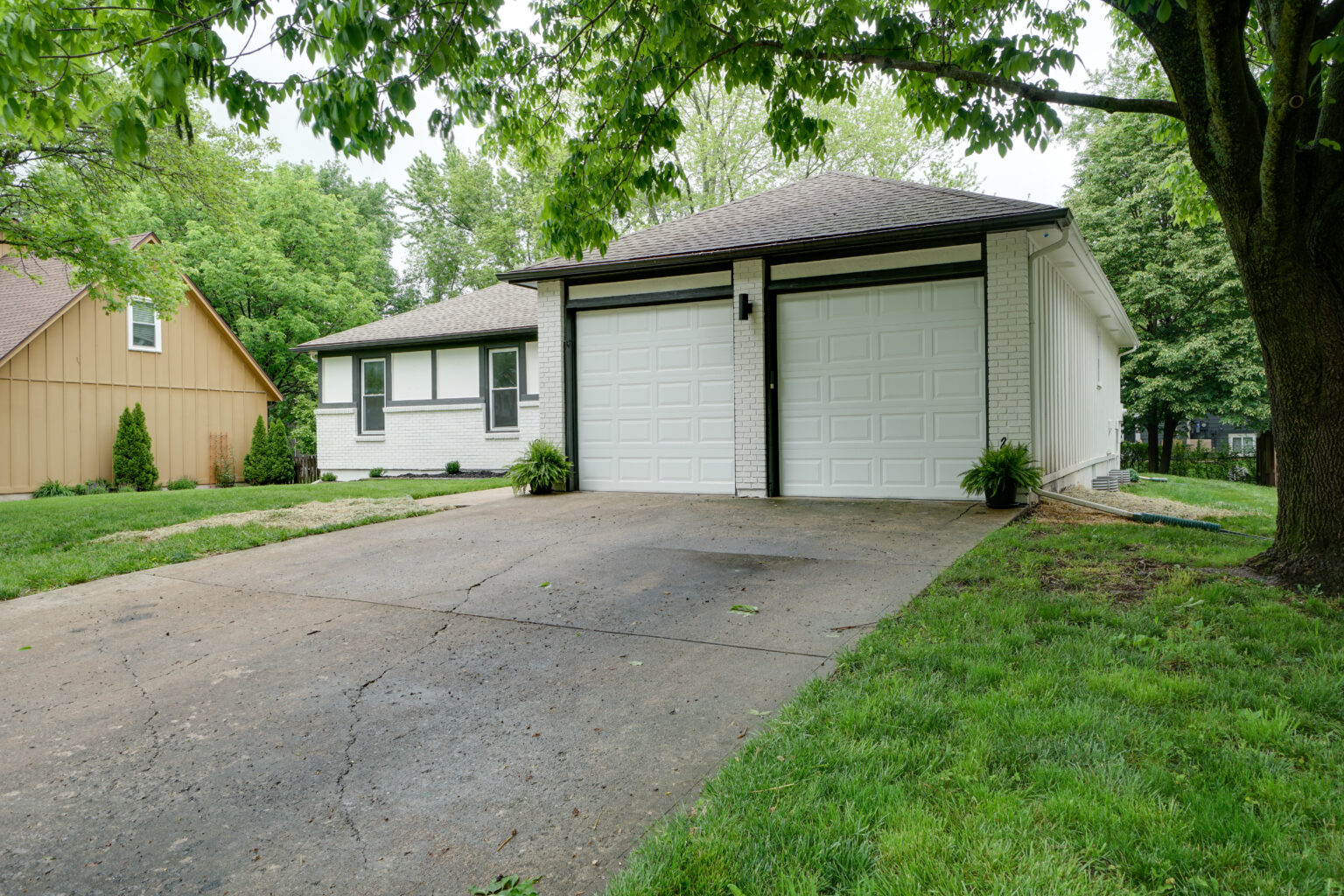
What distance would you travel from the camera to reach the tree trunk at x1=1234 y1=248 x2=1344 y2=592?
4.56m

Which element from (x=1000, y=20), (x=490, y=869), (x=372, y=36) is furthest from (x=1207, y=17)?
(x=490, y=869)

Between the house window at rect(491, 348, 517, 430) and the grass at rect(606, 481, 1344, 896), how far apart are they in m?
13.2

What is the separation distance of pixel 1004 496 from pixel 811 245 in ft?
11.7

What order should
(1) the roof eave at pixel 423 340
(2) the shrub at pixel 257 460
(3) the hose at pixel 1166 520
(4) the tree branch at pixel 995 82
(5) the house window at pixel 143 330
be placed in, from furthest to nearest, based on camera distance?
(2) the shrub at pixel 257 460 < (5) the house window at pixel 143 330 < (1) the roof eave at pixel 423 340 < (3) the hose at pixel 1166 520 < (4) the tree branch at pixel 995 82

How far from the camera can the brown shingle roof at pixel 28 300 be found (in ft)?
52.6

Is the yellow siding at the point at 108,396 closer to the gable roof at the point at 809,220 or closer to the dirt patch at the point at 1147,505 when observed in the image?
the gable roof at the point at 809,220

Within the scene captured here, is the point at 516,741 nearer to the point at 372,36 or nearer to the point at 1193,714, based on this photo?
the point at 1193,714

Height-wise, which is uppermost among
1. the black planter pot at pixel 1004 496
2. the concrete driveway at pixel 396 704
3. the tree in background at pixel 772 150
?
the tree in background at pixel 772 150

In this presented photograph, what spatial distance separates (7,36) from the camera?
3357 millimetres

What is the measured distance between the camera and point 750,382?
9.47 meters

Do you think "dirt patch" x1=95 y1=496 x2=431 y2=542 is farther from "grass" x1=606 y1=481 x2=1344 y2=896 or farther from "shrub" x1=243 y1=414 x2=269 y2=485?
"shrub" x1=243 y1=414 x2=269 y2=485

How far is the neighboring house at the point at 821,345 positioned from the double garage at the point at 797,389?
2cm

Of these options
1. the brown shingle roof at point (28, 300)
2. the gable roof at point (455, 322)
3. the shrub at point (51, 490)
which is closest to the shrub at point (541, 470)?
the gable roof at point (455, 322)

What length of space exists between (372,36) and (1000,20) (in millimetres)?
5178
